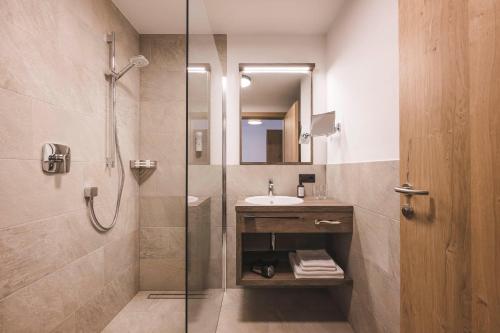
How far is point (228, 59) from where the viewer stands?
202cm

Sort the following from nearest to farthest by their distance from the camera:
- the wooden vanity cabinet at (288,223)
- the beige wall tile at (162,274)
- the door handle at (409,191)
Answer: the door handle at (409,191) → the wooden vanity cabinet at (288,223) → the beige wall tile at (162,274)

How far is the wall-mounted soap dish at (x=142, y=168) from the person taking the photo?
190 centimetres

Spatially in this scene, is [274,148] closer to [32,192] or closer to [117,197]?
[117,197]

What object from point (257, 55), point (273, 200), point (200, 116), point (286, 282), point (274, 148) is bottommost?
point (286, 282)

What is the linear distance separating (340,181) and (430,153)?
992 millimetres

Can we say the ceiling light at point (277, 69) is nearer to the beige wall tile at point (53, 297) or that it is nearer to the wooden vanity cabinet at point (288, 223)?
the wooden vanity cabinet at point (288, 223)

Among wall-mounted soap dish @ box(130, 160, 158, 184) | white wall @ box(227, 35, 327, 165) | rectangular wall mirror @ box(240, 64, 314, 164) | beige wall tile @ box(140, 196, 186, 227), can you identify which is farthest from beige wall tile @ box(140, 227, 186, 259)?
rectangular wall mirror @ box(240, 64, 314, 164)

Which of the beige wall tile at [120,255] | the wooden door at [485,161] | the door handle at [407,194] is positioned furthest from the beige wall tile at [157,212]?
the wooden door at [485,161]

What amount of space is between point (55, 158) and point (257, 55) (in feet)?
5.50

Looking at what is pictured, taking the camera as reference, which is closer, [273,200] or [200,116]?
[200,116]

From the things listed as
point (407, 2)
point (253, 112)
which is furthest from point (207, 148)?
point (407, 2)

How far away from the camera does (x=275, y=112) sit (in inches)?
80.7

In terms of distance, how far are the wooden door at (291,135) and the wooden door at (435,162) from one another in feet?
3.76

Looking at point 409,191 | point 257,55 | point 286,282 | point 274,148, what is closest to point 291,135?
point 274,148
